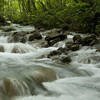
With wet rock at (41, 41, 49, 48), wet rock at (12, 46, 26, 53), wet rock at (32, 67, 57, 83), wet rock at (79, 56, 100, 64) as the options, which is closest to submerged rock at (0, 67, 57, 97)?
wet rock at (32, 67, 57, 83)

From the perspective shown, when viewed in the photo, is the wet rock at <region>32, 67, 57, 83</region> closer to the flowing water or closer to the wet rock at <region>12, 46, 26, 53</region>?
the flowing water

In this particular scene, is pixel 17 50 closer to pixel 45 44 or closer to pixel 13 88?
pixel 45 44

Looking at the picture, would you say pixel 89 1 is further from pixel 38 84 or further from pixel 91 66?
pixel 38 84

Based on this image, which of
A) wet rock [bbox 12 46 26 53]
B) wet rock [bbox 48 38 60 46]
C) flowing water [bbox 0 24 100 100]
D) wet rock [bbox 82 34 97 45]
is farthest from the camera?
wet rock [bbox 48 38 60 46]

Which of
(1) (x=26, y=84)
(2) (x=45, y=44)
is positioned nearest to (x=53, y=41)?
(2) (x=45, y=44)

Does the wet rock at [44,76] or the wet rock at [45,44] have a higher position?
the wet rock at [45,44]

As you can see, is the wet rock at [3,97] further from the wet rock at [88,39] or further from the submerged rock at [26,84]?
the wet rock at [88,39]

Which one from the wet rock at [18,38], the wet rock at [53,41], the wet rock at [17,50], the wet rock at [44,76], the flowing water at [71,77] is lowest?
the flowing water at [71,77]

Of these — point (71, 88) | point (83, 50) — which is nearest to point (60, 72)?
point (71, 88)

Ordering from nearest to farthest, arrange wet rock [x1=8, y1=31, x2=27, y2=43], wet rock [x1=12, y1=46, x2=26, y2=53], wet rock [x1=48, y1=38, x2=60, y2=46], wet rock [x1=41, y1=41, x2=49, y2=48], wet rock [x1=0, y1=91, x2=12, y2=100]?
1. wet rock [x1=0, y1=91, x2=12, y2=100]
2. wet rock [x1=12, y1=46, x2=26, y2=53]
3. wet rock [x1=41, y1=41, x2=49, y2=48]
4. wet rock [x1=48, y1=38, x2=60, y2=46]
5. wet rock [x1=8, y1=31, x2=27, y2=43]

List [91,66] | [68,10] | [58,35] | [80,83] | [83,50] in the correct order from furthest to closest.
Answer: [68,10]
[58,35]
[83,50]
[91,66]
[80,83]

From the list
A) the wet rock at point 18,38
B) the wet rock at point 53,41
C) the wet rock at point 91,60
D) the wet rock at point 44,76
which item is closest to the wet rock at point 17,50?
the wet rock at point 53,41

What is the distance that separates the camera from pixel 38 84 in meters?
3.63

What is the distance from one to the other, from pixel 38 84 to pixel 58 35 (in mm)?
5831
